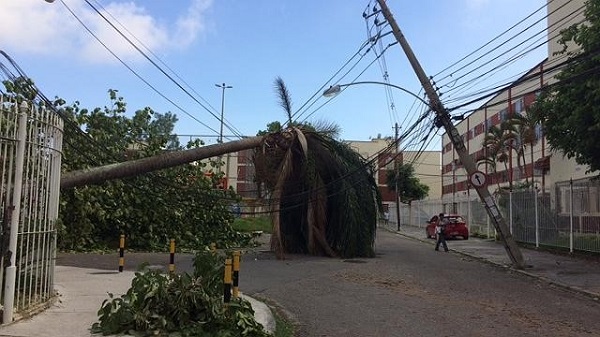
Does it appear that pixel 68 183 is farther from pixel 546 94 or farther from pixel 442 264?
pixel 546 94

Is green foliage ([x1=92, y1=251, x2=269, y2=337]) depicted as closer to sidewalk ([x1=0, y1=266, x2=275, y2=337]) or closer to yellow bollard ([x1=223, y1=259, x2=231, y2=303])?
yellow bollard ([x1=223, y1=259, x2=231, y2=303])

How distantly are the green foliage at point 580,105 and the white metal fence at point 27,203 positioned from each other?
1277 cm

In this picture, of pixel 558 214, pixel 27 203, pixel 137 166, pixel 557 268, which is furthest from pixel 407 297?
pixel 558 214

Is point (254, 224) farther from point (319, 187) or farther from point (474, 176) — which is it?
point (474, 176)

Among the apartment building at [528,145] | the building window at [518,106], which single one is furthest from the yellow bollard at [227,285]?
the building window at [518,106]

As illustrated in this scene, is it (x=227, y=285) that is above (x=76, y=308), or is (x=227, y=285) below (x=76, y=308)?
above

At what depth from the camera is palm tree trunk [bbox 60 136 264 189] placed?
1376 centimetres

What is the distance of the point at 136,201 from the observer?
23047mm

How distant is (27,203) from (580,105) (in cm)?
1531

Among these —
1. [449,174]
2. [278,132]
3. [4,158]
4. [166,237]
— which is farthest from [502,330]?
[449,174]

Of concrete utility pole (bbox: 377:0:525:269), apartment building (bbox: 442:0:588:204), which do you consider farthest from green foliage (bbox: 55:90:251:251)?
apartment building (bbox: 442:0:588:204)

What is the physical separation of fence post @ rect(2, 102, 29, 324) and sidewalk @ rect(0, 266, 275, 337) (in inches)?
11.2

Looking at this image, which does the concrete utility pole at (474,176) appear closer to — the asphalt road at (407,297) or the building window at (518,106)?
the asphalt road at (407,297)

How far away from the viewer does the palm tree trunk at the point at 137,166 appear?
1376cm
